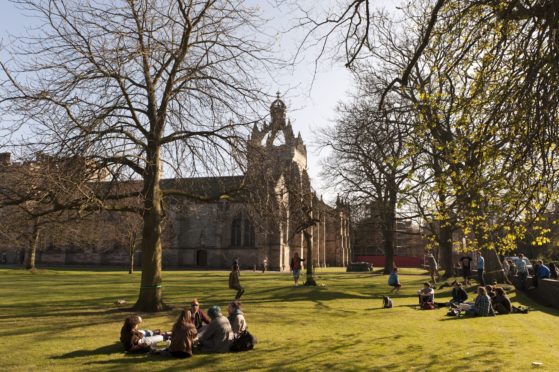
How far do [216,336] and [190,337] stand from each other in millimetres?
612

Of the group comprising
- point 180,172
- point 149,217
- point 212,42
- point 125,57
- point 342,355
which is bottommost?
point 342,355

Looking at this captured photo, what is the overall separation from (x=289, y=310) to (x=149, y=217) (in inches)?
223

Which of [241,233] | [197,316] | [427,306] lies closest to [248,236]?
[241,233]

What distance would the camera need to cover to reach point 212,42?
1460 cm

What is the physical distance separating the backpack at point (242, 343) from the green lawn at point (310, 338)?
0.22 m

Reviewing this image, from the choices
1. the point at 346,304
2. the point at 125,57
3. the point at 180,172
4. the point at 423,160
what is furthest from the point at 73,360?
the point at 423,160

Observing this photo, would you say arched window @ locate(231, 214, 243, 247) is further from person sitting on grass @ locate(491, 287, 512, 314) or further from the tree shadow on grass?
the tree shadow on grass

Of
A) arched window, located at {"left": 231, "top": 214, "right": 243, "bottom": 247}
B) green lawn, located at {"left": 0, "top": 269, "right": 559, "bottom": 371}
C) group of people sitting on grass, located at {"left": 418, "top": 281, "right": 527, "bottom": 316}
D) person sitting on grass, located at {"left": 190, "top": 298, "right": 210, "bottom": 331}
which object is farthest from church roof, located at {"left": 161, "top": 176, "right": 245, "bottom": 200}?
arched window, located at {"left": 231, "top": 214, "right": 243, "bottom": 247}

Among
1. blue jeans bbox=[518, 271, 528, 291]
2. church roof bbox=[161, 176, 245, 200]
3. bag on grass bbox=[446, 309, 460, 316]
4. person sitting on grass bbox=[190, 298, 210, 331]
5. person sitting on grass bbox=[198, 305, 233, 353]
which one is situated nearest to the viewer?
person sitting on grass bbox=[198, 305, 233, 353]

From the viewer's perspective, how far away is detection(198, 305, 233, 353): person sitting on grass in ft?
30.6

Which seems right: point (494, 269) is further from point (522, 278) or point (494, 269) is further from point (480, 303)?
point (480, 303)

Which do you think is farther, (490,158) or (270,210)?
(270,210)

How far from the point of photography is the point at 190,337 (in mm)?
9000

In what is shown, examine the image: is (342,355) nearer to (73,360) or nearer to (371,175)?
(73,360)
